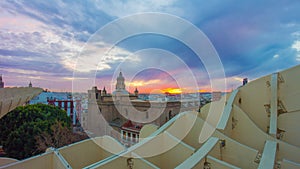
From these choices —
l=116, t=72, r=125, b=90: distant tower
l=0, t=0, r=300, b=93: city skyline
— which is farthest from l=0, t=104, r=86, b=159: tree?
l=116, t=72, r=125, b=90: distant tower

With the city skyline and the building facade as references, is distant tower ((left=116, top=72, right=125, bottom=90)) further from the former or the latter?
the city skyline

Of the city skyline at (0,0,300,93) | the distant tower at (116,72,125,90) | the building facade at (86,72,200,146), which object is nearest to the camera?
the city skyline at (0,0,300,93)

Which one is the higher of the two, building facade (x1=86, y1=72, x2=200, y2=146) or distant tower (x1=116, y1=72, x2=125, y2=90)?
distant tower (x1=116, y1=72, x2=125, y2=90)

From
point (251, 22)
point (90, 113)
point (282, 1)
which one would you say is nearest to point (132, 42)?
point (251, 22)

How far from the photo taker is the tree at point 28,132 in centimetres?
912

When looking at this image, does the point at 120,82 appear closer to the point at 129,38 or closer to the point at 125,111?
the point at 125,111

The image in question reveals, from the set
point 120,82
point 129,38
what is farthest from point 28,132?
point 120,82

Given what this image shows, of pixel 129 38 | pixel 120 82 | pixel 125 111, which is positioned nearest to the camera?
pixel 129 38

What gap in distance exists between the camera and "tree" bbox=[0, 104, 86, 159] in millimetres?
9125

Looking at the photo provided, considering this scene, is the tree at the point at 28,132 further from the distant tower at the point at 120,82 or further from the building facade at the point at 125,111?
the distant tower at the point at 120,82

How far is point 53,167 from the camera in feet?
11.6

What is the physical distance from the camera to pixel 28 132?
9406 millimetres

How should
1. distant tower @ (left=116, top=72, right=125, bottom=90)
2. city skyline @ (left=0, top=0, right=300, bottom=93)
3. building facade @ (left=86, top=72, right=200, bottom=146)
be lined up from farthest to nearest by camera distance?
distant tower @ (left=116, top=72, right=125, bottom=90) < building facade @ (left=86, top=72, right=200, bottom=146) < city skyline @ (left=0, top=0, right=300, bottom=93)

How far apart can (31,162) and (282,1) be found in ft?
23.8
